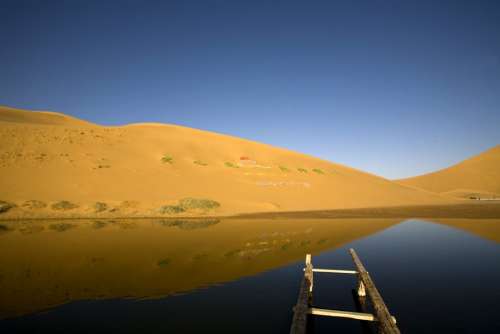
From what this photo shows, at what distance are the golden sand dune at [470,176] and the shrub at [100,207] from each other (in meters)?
83.2

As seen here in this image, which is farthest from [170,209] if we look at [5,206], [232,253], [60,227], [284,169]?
[284,169]

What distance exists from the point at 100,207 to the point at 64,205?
2.92 metres

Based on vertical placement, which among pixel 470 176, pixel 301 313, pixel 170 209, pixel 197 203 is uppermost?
pixel 470 176

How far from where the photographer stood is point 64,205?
25.8 metres

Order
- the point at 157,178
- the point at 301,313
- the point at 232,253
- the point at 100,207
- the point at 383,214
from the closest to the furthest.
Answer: the point at 301,313
the point at 232,253
the point at 100,207
the point at 383,214
the point at 157,178

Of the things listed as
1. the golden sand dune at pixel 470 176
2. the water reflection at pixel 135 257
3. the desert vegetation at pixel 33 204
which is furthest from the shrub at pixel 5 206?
the golden sand dune at pixel 470 176

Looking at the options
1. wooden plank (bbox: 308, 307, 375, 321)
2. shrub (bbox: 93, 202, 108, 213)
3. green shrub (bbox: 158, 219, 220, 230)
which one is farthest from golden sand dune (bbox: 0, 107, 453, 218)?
wooden plank (bbox: 308, 307, 375, 321)

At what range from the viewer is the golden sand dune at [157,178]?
2708 centimetres

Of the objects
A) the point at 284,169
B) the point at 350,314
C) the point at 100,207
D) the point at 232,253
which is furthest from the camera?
the point at 284,169

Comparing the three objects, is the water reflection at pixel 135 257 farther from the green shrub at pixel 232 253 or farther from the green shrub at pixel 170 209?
the green shrub at pixel 170 209

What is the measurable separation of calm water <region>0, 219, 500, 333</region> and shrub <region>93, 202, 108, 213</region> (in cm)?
994

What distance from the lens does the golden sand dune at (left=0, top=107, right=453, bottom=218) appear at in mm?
27080

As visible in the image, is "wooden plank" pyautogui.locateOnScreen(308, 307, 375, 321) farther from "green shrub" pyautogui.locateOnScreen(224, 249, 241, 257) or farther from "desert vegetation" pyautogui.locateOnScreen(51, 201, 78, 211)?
"desert vegetation" pyautogui.locateOnScreen(51, 201, 78, 211)

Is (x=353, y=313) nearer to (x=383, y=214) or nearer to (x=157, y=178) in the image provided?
(x=383, y=214)
